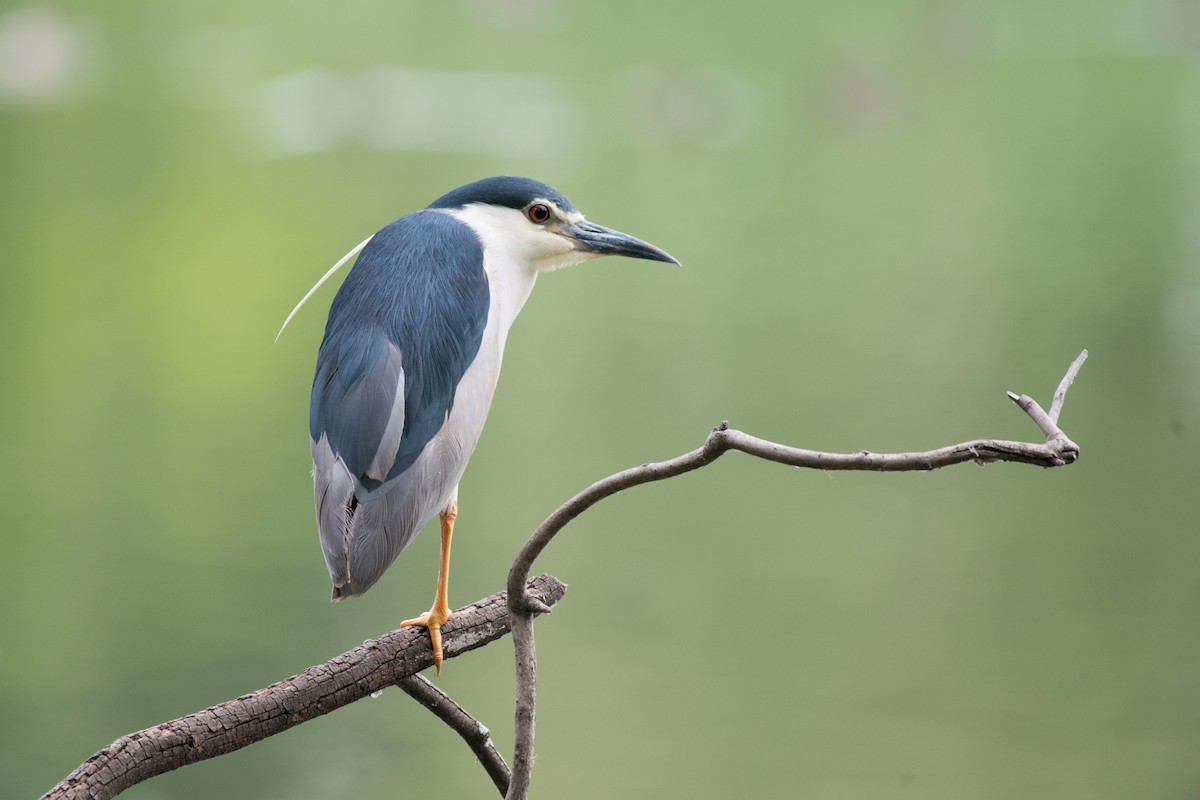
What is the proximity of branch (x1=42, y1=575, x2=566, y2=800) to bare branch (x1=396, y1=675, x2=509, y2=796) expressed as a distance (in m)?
0.01

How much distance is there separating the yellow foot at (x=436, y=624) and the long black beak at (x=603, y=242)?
452 mm

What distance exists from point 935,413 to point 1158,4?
7127mm

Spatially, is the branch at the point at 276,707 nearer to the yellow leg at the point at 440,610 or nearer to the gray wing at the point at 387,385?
the yellow leg at the point at 440,610

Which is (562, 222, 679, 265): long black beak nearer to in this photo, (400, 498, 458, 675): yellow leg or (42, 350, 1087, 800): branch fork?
(400, 498, 458, 675): yellow leg

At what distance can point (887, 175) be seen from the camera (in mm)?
10195

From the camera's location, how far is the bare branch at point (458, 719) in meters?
1.24

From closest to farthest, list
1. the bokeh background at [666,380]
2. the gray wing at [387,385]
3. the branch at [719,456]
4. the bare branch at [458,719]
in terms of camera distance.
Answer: the branch at [719,456] → the bare branch at [458,719] → the gray wing at [387,385] → the bokeh background at [666,380]

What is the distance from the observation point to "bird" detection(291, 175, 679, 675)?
1.35 m

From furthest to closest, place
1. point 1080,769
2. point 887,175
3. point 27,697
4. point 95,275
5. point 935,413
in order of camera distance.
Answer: point 887,175 < point 95,275 < point 935,413 < point 27,697 < point 1080,769

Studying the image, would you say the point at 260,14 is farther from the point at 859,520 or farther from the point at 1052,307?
the point at 859,520

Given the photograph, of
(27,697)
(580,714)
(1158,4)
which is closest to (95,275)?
(27,697)

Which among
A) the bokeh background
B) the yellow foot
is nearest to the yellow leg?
the yellow foot

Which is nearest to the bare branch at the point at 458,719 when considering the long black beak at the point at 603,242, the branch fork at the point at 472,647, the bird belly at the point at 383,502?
the branch fork at the point at 472,647

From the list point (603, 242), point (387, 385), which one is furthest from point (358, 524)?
point (603, 242)
